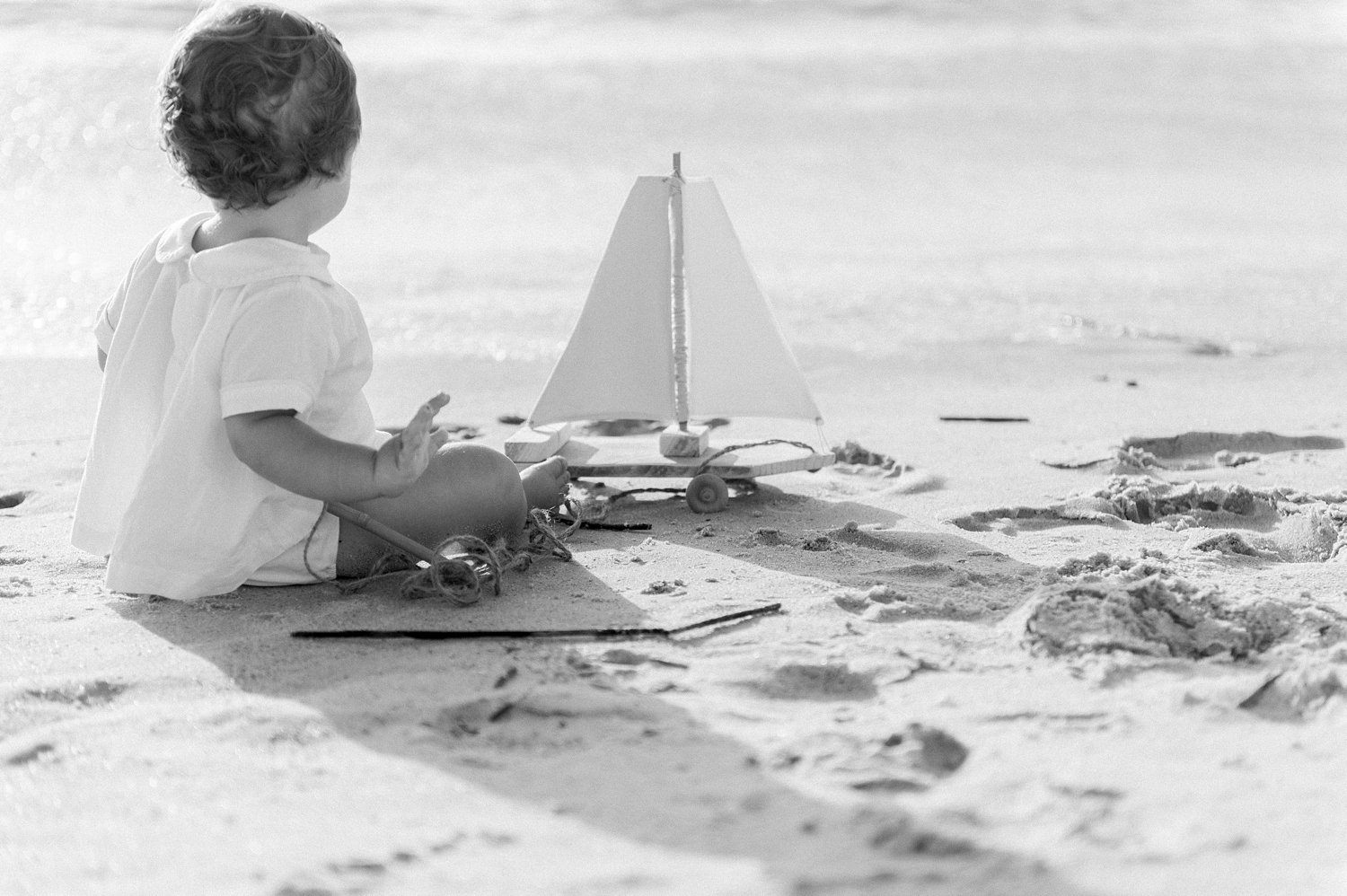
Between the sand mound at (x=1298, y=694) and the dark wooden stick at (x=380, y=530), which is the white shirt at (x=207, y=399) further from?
the sand mound at (x=1298, y=694)

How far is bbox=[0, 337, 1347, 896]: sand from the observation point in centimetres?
154

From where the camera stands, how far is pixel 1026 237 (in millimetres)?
7879

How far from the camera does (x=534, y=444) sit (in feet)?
10.8

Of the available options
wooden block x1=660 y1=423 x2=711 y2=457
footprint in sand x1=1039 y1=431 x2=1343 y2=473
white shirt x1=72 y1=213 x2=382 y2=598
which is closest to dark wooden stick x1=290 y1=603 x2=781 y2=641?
white shirt x1=72 y1=213 x2=382 y2=598

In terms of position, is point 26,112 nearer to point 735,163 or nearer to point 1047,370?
point 735,163

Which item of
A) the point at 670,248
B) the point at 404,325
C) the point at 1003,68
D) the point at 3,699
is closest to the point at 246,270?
the point at 3,699

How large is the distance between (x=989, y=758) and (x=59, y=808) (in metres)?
1.12

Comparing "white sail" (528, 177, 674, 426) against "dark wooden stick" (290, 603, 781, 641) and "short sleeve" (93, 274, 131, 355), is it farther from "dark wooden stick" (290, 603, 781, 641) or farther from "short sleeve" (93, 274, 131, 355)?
"dark wooden stick" (290, 603, 781, 641)

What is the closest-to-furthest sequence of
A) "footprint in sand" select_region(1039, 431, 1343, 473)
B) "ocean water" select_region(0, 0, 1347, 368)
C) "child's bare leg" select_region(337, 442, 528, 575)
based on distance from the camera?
"child's bare leg" select_region(337, 442, 528, 575) < "footprint in sand" select_region(1039, 431, 1343, 473) < "ocean water" select_region(0, 0, 1347, 368)

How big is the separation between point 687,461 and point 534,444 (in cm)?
35

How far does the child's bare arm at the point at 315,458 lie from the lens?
92.1 inches

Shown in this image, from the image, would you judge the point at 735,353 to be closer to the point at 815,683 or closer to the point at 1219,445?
the point at 1219,445

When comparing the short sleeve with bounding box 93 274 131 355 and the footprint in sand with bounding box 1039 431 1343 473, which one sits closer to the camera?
the short sleeve with bounding box 93 274 131 355

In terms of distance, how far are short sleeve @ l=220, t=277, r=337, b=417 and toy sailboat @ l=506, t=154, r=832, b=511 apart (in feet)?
3.50
